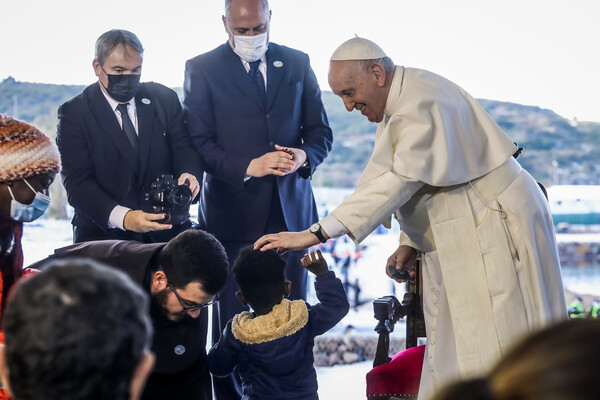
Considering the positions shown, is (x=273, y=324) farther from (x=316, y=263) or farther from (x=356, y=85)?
(x=356, y=85)

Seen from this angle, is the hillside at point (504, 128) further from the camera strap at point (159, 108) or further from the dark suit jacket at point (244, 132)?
the camera strap at point (159, 108)

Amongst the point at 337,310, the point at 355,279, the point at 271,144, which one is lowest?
the point at 355,279

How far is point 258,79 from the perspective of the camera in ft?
13.7

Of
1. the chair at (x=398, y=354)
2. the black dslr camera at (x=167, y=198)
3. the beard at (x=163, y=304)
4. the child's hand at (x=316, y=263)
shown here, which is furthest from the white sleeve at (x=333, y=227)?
the black dslr camera at (x=167, y=198)

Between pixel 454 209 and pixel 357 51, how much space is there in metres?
0.72

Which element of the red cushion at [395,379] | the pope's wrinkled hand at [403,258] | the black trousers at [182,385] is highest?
the pope's wrinkled hand at [403,258]

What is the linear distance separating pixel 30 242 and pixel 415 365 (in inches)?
121

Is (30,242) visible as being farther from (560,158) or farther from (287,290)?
(560,158)

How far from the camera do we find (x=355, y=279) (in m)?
6.34

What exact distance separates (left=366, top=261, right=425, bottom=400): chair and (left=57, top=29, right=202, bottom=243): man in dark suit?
1047 millimetres

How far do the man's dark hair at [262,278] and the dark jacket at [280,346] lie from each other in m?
0.06

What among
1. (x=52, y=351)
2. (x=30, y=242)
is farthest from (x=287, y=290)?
(x=30, y=242)

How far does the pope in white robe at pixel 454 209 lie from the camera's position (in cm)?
297

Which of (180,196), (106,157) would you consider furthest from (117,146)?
(180,196)
